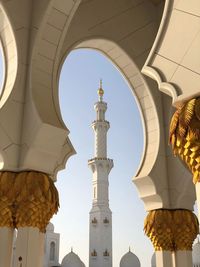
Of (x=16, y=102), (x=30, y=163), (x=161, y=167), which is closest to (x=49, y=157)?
(x=30, y=163)

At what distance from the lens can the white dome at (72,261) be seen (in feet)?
65.0

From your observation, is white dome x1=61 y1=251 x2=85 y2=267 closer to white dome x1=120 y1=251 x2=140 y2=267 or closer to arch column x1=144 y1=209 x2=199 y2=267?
white dome x1=120 y1=251 x2=140 y2=267

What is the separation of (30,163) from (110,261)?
55.3 feet

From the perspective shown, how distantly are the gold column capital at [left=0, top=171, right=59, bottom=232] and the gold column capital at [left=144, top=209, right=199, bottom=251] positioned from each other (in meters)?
1.83

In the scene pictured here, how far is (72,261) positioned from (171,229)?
1590cm

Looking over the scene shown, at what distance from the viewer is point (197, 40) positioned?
245 cm

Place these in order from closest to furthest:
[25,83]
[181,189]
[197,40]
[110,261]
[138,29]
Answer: [197,40], [25,83], [181,189], [138,29], [110,261]

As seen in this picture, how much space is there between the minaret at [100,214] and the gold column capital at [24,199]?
51.7ft

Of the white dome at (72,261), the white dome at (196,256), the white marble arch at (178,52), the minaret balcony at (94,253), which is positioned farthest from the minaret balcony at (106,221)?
the white marble arch at (178,52)

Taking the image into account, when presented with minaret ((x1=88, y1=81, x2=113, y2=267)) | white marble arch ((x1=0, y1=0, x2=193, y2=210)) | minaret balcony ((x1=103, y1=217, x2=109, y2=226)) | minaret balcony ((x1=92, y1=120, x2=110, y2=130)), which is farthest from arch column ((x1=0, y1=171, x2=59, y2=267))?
minaret balcony ((x1=92, y1=120, x2=110, y2=130))

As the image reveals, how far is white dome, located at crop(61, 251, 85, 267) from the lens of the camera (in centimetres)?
1980

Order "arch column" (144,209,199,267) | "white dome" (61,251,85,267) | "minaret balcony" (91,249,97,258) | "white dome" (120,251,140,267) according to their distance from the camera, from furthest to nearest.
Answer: "white dome" (61,251,85,267) < "minaret balcony" (91,249,97,258) < "white dome" (120,251,140,267) < "arch column" (144,209,199,267)

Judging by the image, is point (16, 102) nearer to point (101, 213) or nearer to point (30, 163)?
point (30, 163)

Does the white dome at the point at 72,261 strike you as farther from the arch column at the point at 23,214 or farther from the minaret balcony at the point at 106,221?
the arch column at the point at 23,214
